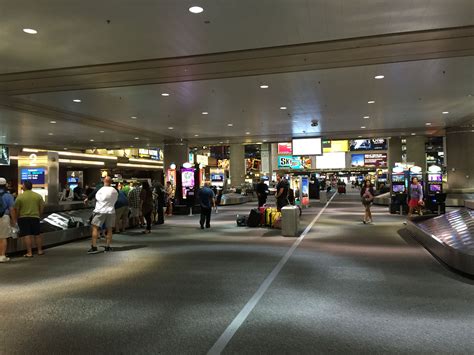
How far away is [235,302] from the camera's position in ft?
20.2

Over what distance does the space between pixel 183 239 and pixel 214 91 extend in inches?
256

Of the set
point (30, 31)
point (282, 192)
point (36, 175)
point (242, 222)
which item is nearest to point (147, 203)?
point (242, 222)

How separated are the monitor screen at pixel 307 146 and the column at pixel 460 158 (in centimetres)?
859

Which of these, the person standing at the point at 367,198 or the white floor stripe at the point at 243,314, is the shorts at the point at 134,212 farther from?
the person standing at the point at 367,198

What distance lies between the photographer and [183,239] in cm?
1312

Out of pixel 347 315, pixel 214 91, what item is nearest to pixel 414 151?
pixel 214 91

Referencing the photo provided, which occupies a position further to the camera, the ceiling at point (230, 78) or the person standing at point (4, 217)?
the person standing at point (4, 217)

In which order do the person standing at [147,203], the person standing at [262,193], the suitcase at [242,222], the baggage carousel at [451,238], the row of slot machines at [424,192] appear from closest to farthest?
1. the baggage carousel at [451,238]
2. the person standing at [147,203]
3. the suitcase at [242,222]
4. the person standing at [262,193]
5. the row of slot machines at [424,192]

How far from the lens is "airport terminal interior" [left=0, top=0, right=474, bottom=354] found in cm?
516

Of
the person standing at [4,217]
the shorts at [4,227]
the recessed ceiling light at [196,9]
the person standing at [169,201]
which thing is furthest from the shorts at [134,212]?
the recessed ceiling light at [196,9]

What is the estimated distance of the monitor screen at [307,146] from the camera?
29125 mm

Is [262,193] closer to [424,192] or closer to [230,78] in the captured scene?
[230,78]

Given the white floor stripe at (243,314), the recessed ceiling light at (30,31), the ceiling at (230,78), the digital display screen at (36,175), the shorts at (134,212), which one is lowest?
the white floor stripe at (243,314)

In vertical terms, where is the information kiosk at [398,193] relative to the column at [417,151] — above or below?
below
